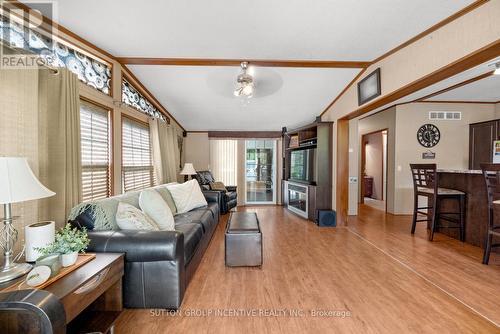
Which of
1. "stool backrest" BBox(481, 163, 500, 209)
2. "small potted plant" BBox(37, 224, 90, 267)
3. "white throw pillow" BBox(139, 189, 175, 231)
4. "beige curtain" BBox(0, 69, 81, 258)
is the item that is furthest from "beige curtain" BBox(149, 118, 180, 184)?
"stool backrest" BBox(481, 163, 500, 209)

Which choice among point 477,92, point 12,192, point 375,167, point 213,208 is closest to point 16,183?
point 12,192

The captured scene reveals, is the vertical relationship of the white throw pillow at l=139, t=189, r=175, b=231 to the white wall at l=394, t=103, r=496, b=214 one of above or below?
below

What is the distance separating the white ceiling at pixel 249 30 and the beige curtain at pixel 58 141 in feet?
2.21

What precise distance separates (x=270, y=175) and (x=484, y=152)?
474 centimetres

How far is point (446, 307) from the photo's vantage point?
1.79 metres

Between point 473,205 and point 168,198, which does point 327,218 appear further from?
point 168,198

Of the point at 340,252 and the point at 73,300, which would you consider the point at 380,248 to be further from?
the point at 73,300

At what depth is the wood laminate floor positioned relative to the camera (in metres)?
1.61

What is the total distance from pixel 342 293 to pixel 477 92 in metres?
5.09

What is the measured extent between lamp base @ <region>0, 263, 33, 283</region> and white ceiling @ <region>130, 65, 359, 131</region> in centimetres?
262

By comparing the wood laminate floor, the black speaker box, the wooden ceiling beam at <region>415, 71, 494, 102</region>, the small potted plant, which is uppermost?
the wooden ceiling beam at <region>415, 71, 494, 102</region>

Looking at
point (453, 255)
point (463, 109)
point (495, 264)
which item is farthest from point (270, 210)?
point (463, 109)

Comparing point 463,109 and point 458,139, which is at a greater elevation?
point 463,109

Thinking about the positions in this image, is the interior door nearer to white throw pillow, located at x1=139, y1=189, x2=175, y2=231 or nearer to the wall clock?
the wall clock
